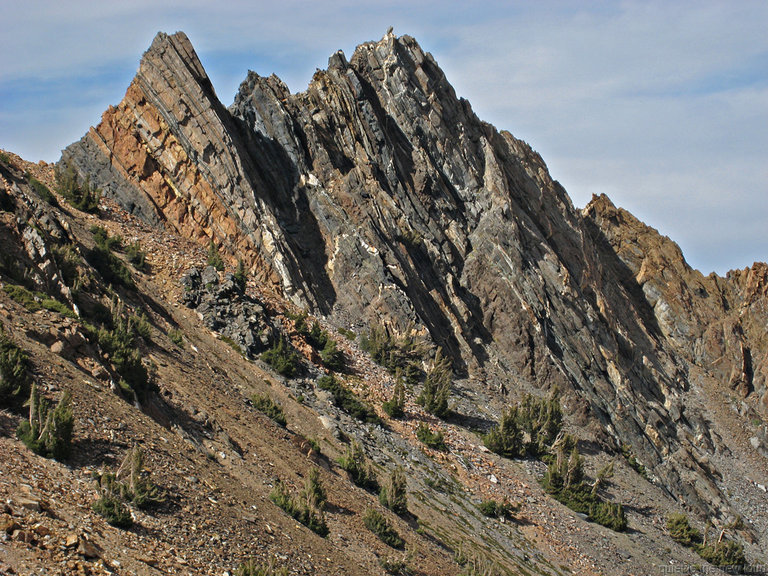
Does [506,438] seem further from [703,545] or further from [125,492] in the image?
[125,492]

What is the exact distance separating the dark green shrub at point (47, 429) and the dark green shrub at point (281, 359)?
15.6m

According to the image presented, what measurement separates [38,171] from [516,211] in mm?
31102

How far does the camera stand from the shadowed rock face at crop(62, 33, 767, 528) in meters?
37.1

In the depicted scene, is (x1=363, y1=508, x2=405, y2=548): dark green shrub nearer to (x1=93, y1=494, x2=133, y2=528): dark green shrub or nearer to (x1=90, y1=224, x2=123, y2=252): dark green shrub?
(x1=93, y1=494, x2=133, y2=528): dark green shrub

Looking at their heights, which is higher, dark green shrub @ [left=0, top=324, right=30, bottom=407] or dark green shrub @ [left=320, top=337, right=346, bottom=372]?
dark green shrub @ [left=320, top=337, right=346, bottom=372]

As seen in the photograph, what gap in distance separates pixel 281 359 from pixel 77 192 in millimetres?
13847

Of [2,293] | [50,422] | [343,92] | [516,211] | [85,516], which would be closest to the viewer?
[85,516]

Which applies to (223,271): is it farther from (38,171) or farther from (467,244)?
(467,244)

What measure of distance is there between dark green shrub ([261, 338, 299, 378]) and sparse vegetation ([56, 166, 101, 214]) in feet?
38.5

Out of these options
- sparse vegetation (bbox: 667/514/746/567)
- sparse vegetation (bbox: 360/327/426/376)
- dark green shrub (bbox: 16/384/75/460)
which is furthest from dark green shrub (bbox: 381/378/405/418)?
dark green shrub (bbox: 16/384/75/460)

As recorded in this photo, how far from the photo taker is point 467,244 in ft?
152

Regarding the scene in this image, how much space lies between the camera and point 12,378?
47.1ft

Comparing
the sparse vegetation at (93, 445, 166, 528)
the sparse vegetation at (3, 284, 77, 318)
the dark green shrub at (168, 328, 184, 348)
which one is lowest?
the sparse vegetation at (93, 445, 166, 528)

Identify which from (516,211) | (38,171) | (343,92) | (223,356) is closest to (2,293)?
(223,356)
